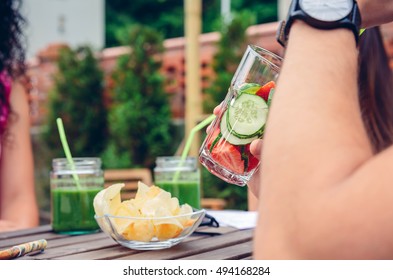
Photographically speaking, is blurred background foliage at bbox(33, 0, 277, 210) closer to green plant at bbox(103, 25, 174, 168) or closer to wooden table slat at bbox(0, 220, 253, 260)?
green plant at bbox(103, 25, 174, 168)

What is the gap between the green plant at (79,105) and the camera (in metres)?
4.99

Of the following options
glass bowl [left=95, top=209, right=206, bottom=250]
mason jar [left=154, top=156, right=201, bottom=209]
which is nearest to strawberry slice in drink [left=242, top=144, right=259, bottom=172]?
glass bowl [left=95, top=209, right=206, bottom=250]

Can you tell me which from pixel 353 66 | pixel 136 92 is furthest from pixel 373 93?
pixel 136 92

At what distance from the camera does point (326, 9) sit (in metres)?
0.62

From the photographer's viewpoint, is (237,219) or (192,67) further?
(192,67)

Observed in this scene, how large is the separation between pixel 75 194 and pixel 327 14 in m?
0.70

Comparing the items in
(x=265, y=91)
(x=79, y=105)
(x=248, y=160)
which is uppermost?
(x=265, y=91)

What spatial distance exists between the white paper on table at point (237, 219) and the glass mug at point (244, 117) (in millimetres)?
293

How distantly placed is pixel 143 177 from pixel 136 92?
5.47ft

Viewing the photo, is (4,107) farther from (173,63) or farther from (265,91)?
(173,63)

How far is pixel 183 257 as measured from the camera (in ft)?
2.85

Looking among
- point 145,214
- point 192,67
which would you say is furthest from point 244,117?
point 192,67

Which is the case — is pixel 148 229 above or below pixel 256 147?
below

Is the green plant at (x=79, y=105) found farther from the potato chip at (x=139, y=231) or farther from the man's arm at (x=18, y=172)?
the potato chip at (x=139, y=231)
